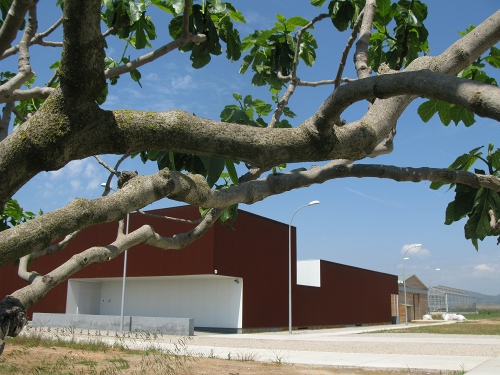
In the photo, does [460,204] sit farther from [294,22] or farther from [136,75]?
[136,75]

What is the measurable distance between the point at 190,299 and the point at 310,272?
1122cm

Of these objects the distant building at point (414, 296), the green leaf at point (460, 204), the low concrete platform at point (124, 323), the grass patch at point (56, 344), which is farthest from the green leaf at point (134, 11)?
the distant building at point (414, 296)

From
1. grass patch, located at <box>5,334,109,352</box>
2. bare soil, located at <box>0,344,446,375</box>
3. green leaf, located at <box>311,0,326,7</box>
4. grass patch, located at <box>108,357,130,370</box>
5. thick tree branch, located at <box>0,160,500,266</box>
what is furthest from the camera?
grass patch, located at <box>5,334,109,352</box>

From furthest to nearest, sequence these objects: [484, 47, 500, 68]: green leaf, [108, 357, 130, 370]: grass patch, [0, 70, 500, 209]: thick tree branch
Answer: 1. [108, 357, 130, 370]: grass patch
2. [484, 47, 500, 68]: green leaf
3. [0, 70, 500, 209]: thick tree branch

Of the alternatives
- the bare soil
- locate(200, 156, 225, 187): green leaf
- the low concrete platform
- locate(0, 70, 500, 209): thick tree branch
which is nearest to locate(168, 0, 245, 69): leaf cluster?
locate(200, 156, 225, 187): green leaf

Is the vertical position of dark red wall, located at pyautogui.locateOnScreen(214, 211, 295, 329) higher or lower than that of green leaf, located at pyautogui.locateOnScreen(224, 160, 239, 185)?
higher

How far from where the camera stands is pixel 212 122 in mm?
2465

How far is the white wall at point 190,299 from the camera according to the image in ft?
95.8

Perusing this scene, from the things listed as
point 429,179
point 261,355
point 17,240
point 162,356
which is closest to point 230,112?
point 429,179

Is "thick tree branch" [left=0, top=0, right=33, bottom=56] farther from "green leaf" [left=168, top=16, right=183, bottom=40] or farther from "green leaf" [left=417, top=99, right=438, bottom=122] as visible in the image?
"green leaf" [left=417, top=99, right=438, bottom=122]

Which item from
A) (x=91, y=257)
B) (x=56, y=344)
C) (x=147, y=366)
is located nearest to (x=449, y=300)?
(x=56, y=344)

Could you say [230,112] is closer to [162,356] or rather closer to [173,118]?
[173,118]

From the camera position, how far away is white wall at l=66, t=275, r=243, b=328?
2920 cm

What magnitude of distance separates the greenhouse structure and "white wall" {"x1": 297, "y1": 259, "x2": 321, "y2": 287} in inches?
2089
